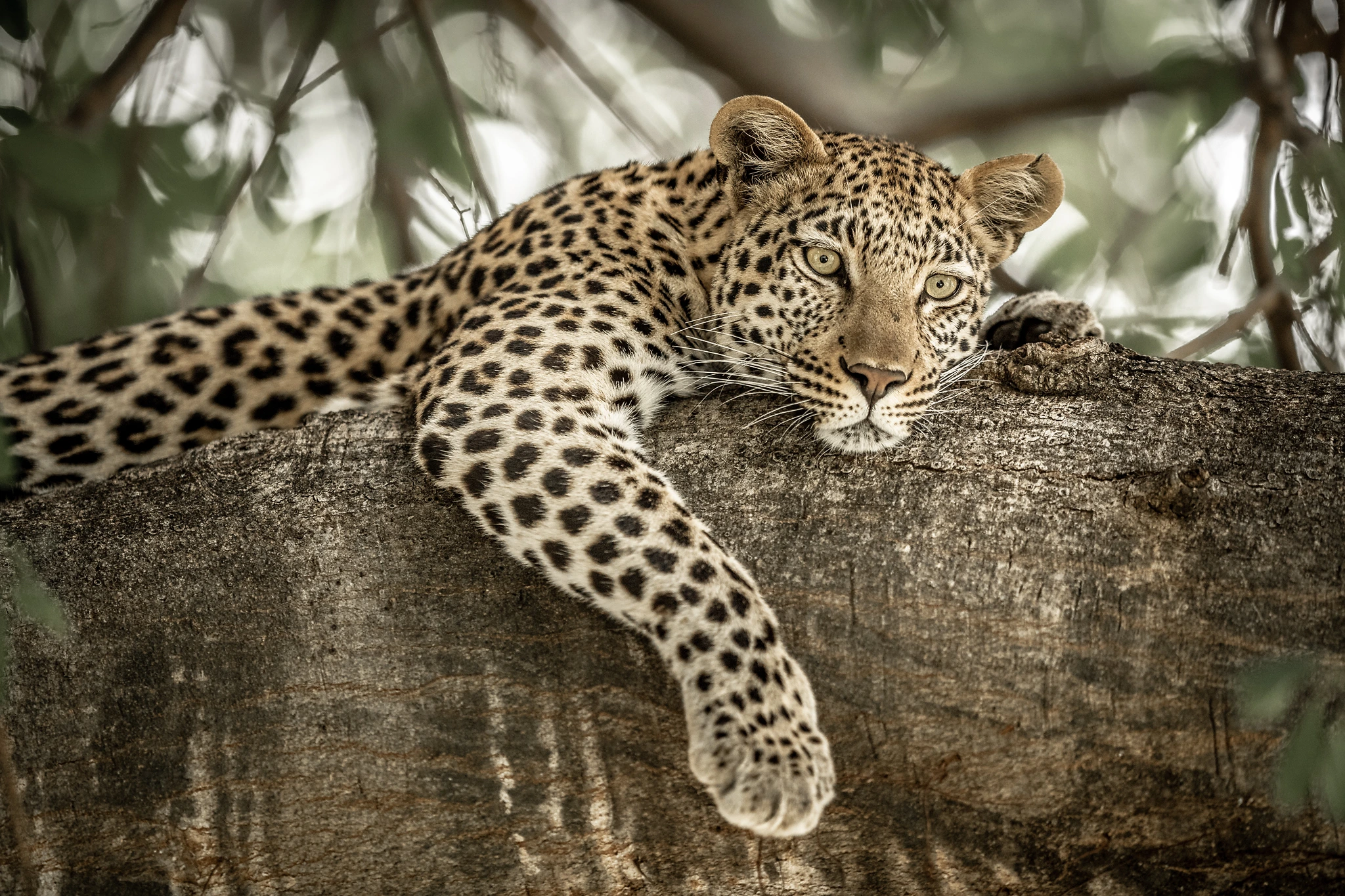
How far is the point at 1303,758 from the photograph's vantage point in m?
2.76

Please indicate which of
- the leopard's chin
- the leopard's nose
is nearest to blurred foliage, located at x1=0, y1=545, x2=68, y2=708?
the leopard's chin

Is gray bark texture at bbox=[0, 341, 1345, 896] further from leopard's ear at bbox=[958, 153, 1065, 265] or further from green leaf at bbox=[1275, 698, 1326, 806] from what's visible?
leopard's ear at bbox=[958, 153, 1065, 265]

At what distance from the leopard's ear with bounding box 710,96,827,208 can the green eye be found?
26.2 inches

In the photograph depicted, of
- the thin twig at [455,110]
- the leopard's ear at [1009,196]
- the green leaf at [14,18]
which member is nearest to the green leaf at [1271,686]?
the leopard's ear at [1009,196]

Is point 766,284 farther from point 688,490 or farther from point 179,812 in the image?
point 179,812

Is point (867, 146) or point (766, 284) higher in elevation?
point (867, 146)

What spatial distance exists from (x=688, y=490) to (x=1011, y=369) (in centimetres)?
105

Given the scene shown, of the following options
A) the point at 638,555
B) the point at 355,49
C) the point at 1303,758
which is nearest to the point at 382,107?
the point at 355,49

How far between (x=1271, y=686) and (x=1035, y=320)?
2210 millimetres

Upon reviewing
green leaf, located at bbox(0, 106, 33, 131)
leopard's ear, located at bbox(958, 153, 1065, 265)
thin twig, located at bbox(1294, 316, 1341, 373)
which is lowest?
thin twig, located at bbox(1294, 316, 1341, 373)

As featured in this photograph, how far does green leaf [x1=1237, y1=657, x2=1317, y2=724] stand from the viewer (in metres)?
2.81

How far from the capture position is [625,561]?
3.45m

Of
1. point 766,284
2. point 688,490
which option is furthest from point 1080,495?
point 766,284

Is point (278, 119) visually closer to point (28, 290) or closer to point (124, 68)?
point (124, 68)
